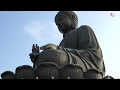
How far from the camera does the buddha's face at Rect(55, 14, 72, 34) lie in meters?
10.4

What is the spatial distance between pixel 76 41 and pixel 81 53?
1.01m

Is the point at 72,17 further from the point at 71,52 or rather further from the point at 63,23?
the point at 71,52

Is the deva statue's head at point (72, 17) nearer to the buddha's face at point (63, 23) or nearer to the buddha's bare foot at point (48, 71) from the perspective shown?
the buddha's face at point (63, 23)

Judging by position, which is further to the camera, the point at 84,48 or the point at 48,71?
the point at 84,48

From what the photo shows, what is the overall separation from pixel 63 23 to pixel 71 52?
1.90 m

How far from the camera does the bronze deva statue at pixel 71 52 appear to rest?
7.62 meters

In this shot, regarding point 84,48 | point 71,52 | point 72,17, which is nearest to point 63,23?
point 72,17

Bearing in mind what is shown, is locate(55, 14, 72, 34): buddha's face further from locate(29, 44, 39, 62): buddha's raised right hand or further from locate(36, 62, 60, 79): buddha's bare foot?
locate(36, 62, 60, 79): buddha's bare foot

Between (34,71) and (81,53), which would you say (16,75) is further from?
(81,53)

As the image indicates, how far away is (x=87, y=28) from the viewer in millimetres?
9984

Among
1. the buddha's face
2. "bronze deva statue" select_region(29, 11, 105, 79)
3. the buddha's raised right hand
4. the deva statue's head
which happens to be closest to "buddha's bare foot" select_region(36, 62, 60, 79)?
"bronze deva statue" select_region(29, 11, 105, 79)

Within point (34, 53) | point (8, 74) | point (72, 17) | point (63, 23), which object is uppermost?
point (72, 17)

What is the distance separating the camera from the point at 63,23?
10.4 metres
